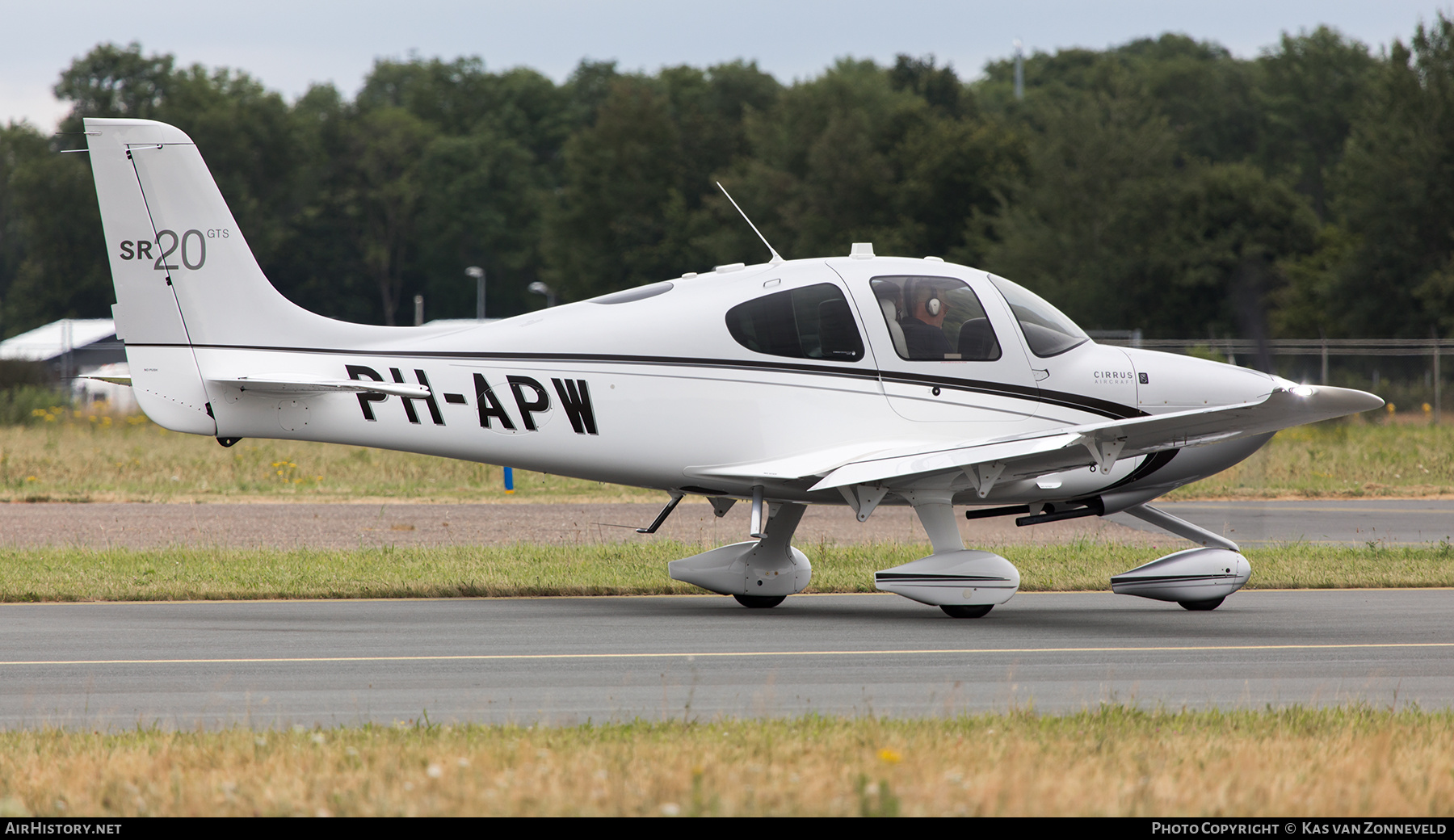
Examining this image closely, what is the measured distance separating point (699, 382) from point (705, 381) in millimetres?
52

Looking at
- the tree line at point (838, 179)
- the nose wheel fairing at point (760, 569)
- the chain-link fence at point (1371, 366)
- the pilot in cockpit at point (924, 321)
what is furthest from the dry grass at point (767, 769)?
the tree line at point (838, 179)

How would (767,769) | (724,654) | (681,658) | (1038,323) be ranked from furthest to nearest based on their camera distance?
(1038,323) → (724,654) → (681,658) → (767,769)

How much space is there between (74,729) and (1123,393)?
844 centimetres

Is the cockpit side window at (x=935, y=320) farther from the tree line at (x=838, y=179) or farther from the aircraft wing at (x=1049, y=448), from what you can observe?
the tree line at (x=838, y=179)

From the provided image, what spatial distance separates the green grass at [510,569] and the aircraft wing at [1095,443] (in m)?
2.65

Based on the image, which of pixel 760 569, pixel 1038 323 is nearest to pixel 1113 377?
pixel 1038 323

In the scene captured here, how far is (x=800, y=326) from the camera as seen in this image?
39.0 feet

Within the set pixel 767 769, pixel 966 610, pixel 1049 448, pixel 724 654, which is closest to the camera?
pixel 767 769

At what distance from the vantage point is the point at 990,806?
16.8 feet

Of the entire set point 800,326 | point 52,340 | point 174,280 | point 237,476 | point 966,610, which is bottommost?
point 966,610

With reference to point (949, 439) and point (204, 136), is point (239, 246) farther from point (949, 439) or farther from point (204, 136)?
point (204, 136)

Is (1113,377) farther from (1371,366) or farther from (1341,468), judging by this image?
(1371,366)

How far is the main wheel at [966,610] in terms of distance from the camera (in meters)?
11.4
